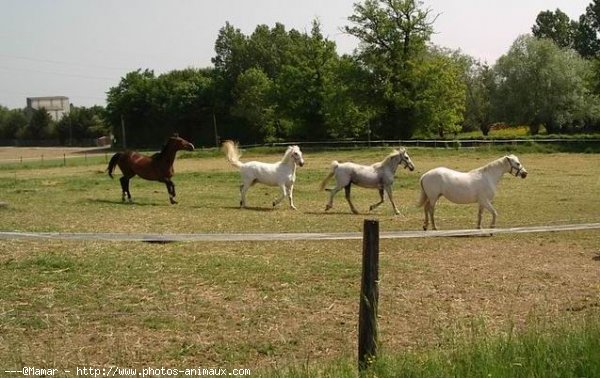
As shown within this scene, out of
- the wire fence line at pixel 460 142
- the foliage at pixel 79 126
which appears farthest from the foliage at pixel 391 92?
the foliage at pixel 79 126

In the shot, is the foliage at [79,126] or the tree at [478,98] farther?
the foliage at [79,126]

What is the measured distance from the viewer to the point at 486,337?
5488mm

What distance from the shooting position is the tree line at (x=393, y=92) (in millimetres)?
56875

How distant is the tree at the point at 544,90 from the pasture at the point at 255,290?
46.2 m

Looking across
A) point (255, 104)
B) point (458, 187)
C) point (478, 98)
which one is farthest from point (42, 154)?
point (458, 187)

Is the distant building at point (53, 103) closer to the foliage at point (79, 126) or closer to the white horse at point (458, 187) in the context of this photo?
the foliage at point (79, 126)

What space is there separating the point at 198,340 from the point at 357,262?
13.3 feet

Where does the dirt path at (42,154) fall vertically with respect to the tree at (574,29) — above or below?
below

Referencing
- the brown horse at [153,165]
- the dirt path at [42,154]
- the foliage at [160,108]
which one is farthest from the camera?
the foliage at [160,108]

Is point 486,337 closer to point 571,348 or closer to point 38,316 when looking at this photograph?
point 571,348

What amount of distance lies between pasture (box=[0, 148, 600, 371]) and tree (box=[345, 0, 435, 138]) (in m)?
42.0

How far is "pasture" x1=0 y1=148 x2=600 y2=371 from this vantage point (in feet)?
20.3

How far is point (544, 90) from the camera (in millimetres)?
58719

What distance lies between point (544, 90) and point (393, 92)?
1392 cm
